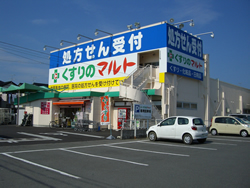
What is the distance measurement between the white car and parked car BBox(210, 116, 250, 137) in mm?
6358

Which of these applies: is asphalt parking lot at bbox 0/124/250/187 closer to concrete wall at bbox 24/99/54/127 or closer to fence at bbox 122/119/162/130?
fence at bbox 122/119/162/130

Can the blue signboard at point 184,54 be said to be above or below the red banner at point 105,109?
above

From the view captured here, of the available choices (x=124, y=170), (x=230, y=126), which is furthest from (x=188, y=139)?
(x=230, y=126)

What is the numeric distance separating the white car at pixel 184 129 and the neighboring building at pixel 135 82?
3477 mm

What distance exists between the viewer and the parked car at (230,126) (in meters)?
18.8

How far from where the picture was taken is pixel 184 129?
13812 millimetres

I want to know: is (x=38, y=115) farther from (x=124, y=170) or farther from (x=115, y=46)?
(x=124, y=170)

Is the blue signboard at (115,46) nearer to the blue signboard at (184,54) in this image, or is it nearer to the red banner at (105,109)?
the blue signboard at (184,54)

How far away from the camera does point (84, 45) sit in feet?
98.2

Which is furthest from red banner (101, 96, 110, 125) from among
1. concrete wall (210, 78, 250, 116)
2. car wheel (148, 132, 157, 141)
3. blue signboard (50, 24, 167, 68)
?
concrete wall (210, 78, 250, 116)

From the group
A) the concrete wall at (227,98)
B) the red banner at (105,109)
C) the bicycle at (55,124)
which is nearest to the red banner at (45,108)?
the bicycle at (55,124)

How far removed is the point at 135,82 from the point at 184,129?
9.01 m

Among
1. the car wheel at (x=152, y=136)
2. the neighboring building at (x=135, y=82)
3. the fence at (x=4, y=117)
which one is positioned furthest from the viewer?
the fence at (x=4, y=117)

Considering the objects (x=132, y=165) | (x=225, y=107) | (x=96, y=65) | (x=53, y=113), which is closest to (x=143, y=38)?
(x=96, y=65)
